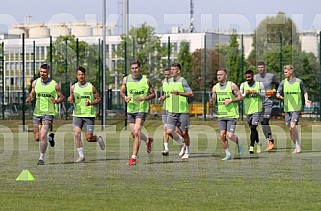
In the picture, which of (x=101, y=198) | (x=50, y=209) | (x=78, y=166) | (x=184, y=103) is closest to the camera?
(x=50, y=209)

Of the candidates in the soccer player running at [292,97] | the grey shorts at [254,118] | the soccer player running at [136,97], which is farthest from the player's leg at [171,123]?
the soccer player running at [292,97]

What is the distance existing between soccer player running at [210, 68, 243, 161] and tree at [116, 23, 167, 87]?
32.7 metres

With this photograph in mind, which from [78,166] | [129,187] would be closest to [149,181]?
[129,187]

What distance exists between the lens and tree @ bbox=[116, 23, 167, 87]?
176ft

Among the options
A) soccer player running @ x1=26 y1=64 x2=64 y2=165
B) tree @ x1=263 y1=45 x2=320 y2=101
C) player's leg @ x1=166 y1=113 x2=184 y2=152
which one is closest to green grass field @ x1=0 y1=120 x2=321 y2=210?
player's leg @ x1=166 y1=113 x2=184 y2=152

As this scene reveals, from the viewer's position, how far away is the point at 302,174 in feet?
51.2

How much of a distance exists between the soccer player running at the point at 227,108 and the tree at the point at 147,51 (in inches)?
1286

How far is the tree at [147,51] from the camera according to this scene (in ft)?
176

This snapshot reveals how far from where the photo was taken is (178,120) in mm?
20375

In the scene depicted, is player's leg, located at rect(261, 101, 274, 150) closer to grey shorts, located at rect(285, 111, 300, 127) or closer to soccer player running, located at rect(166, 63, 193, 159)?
grey shorts, located at rect(285, 111, 300, 127)

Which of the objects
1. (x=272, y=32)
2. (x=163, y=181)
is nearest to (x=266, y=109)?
(x=163, y=181)

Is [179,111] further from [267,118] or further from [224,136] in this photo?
[267,118]

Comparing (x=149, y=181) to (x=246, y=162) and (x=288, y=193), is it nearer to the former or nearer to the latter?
(x=288, y=193)

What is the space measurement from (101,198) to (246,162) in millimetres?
7446
